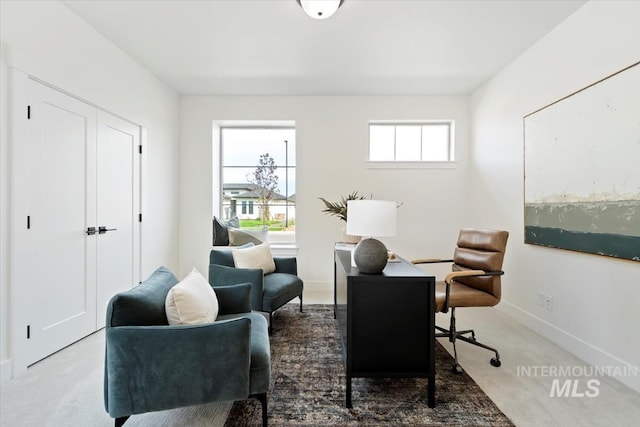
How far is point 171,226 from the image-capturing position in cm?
395

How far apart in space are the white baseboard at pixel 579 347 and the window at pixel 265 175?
2912mm

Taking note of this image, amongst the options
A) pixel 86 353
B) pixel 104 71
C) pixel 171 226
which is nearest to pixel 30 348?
pixel 86 353

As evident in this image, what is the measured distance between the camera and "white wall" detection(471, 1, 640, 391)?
Result: 6.52ft

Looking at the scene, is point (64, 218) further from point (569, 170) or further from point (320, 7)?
point (569, 170)

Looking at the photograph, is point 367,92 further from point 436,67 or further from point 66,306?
point 66,306

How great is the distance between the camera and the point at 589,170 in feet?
7.25

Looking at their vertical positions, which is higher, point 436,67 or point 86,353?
point 436,67

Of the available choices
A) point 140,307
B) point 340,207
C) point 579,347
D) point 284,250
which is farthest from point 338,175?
point 140,307

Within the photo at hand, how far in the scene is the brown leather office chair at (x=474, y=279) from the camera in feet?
7.01

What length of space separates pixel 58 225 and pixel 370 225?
8.01 feet

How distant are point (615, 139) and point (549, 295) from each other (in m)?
1.38

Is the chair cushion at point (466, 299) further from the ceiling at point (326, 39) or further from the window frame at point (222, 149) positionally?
the window frame at point (222, 149)

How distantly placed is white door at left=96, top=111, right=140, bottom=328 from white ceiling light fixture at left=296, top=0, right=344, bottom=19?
7.00 feet

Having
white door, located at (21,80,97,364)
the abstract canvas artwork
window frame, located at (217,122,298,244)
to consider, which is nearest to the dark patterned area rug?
the abstract canvas artwork
